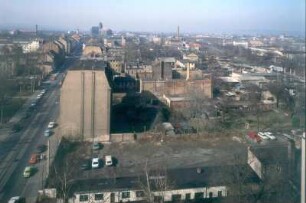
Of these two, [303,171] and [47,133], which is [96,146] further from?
[303,171]

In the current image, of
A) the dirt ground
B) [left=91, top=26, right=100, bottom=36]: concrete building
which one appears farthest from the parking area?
[left=91, top=26, right=100, bottom=36]: concrete building

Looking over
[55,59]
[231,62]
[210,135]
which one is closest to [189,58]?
[231,62]

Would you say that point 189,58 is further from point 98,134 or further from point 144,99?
point 98,134

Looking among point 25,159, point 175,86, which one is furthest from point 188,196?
point 175,86

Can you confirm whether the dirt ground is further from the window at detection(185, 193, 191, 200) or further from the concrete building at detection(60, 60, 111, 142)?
the window at detection(185, 193, 191, 200)

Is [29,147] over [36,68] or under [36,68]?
under

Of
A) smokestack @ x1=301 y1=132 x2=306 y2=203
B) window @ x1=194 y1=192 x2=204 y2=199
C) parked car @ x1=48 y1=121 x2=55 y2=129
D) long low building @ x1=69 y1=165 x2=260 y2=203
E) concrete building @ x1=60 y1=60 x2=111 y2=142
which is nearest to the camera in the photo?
smokestack @ x1=301 y1=132 x2=306 y2=203

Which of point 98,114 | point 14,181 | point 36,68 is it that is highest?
point 36,68
